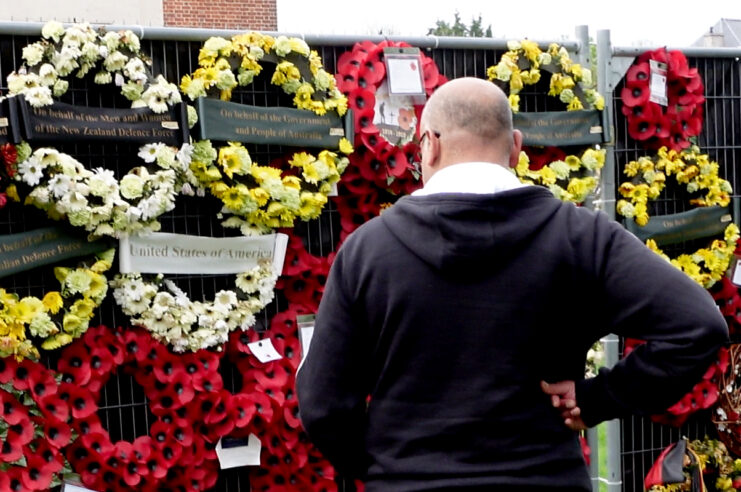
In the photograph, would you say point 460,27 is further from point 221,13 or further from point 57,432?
point 57,432

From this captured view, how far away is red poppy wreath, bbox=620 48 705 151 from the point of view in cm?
468

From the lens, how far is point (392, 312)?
2.08 m

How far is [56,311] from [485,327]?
6.39ft

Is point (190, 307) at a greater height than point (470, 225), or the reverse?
point (470, 225)

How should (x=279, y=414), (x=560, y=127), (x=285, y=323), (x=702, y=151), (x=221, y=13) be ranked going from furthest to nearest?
(x=221, y=13) → (x=702, y=151) → (x=560, y=127) → (x=285, y=323) → (x=279, y=414)

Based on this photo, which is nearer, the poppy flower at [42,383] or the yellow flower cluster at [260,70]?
the poppy flower at [42,383]

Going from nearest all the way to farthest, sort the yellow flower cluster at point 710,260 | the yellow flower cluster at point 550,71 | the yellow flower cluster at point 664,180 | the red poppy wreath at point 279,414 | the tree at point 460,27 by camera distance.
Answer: the red poppy wreath at point 279,414
the yellow flower cluster at point 550,71
the yellow flower cluster at point 664,180
the yellow flower cluster at point 710,260
the tree at point 460,27

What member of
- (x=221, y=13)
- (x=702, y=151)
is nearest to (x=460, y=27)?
(x=221, y=13)

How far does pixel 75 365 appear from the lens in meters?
3.58

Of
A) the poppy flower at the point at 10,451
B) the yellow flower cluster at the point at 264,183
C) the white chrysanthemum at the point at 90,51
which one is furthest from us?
the yellow flower cluster at the point at 264,183

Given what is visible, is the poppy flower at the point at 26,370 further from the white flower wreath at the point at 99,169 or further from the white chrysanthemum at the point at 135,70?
the white chrysanthemum at the point at 135,70

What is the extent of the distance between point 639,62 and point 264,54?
6.11ft

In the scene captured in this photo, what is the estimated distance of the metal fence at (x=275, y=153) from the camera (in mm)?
3557

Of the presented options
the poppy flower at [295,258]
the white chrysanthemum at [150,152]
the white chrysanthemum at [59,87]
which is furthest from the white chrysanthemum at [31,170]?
the poppy flower at [295,258]
